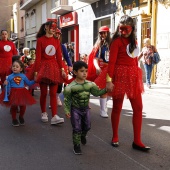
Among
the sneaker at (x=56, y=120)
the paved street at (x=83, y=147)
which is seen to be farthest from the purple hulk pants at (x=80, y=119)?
the sneaker at (x=56, y=120)

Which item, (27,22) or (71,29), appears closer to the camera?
(71,29)

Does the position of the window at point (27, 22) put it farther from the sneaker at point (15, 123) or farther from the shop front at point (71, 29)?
the sneaker at point (15, 123)

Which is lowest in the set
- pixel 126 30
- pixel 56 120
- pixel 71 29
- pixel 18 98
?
pixel 56 120

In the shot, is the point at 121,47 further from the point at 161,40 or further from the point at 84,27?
the point at 84,27

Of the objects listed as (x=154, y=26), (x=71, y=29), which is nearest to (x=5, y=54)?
(x=154, y=26)

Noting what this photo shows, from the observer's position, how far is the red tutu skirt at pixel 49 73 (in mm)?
5312

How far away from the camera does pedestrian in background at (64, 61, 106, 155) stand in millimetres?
3869

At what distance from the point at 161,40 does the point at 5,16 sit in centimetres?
4472

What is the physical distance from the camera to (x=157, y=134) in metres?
4.89

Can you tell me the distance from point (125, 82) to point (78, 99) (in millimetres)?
687

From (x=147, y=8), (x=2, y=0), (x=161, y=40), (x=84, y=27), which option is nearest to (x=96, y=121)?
(x=161, y=40)

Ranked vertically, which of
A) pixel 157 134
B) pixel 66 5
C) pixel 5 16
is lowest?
pixel 157 134

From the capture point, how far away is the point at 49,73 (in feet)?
17.5

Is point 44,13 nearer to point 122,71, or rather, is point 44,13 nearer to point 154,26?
point 154,26
